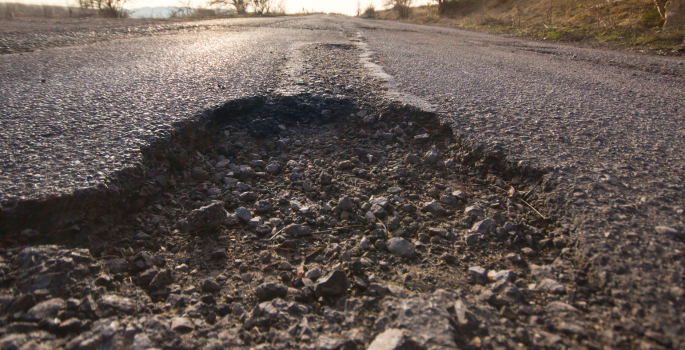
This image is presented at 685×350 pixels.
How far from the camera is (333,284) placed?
1.11 metres

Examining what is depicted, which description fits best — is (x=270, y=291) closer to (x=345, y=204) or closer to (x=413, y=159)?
(x=345, y=204)

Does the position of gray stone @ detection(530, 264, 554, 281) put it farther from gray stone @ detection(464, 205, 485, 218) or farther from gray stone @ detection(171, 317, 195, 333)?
gray stone @ detection(171, 317, 195, 333)

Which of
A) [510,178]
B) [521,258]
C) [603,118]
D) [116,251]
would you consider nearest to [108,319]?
[116,251]

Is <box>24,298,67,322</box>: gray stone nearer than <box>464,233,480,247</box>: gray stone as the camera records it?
Yes

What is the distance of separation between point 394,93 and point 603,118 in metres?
1.37

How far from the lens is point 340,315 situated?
1.00 metres

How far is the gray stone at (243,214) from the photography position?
151 cm

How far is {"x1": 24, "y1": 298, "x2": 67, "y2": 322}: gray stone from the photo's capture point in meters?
0.88

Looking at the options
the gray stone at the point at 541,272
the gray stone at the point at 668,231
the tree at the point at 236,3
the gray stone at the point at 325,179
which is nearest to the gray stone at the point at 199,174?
the gray stone at the point at 325,179

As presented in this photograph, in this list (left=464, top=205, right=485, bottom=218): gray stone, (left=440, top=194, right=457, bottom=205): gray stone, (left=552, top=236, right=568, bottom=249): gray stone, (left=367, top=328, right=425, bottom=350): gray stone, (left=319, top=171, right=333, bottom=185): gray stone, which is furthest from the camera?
(left=319, top=171, right=333, bottom=185): gray stone

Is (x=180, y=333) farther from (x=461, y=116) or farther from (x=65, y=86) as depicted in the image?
(x=65, y=86)

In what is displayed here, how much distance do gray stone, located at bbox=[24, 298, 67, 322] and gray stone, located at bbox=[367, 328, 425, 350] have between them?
82cm

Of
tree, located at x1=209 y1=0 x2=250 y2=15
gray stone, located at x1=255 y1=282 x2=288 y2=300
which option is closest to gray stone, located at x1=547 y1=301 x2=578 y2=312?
gray stone, located at x1=255 y1=282 x2=288 y2=300

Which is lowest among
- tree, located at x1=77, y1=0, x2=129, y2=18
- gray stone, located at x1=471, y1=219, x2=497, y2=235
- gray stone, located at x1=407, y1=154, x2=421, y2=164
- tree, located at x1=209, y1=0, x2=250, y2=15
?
gray stone, located at x1=471, y1=219, x2=497, y2=235
